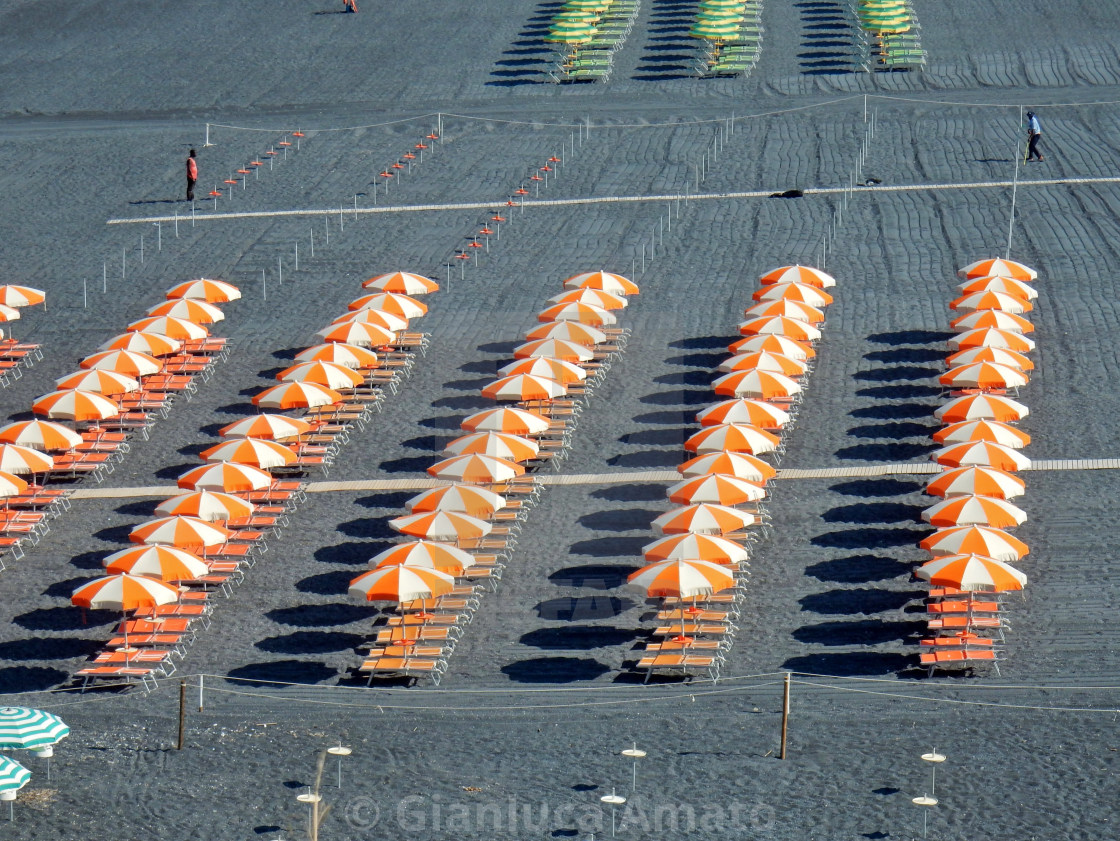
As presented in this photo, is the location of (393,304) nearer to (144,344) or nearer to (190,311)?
(190,311)

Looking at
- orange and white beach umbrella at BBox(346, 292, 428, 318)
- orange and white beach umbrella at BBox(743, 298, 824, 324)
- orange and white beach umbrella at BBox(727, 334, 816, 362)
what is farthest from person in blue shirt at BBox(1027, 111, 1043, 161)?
orange and white beach umbrella at BBox(346, 292, 428, 318)

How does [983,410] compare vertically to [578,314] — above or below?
below

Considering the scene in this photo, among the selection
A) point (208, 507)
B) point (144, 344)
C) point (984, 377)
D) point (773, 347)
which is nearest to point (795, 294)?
point (773, 347)

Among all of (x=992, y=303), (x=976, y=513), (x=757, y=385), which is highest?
(x=992, y=303)

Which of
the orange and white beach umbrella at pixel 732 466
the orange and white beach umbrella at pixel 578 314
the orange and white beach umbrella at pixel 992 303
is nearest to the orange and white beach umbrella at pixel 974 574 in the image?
the orange and white beach umbrella at pixel 732 466

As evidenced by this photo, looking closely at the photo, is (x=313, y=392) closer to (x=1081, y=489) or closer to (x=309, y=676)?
(x=309, y=676)

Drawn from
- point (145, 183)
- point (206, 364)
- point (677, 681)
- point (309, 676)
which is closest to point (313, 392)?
point (206, 364)

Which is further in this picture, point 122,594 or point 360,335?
point 360,335

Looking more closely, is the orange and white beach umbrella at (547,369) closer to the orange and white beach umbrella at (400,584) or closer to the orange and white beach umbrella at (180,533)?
the orange and white beach umbrella at (180,533)
